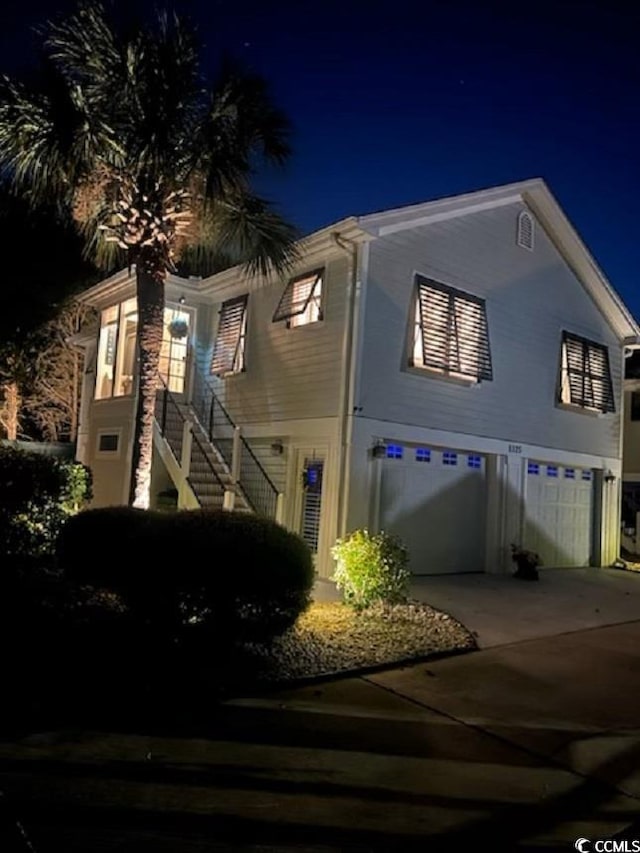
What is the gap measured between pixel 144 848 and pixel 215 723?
62.7 inches

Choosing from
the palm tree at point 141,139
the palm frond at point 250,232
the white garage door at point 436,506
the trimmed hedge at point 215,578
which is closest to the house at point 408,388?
the white garage door at point 436,506

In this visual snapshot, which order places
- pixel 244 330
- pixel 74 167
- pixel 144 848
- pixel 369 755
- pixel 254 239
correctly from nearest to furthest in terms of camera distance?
1. pixel 144 848
2. pixel 369 755
3. pixel 74 167
4. pixel 254 239
5. pixel 244 330

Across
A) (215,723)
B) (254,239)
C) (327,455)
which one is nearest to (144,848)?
(215,723)

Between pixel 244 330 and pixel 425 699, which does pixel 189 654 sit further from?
pixel 244 330

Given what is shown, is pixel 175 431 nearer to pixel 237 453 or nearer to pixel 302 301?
pixel 237 453

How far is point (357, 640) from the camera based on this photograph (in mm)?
6902

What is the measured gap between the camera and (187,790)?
357 cm

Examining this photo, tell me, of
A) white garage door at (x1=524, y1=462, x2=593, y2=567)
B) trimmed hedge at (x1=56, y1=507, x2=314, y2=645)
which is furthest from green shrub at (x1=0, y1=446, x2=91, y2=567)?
white garage door at (x1=524, y1=462, x2=593, y2=567)

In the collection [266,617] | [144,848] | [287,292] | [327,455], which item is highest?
[287,292]

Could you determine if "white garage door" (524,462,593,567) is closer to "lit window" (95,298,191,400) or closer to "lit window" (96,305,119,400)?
"lit window" (95,298,191,400)

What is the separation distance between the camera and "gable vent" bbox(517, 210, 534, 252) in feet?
44.0

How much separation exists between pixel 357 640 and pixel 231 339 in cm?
803

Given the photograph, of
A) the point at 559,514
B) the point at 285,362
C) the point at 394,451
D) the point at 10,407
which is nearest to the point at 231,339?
the point at 285,362

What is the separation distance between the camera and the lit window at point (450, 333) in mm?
11281
